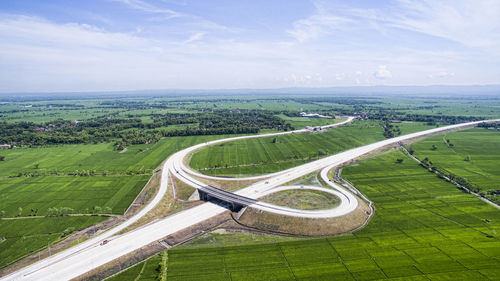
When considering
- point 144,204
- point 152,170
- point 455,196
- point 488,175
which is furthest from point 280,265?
point 488,175

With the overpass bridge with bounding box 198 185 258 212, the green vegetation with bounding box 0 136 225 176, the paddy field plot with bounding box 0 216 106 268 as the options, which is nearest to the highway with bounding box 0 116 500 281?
the overpass bridge with bounding box 198 185 258 212

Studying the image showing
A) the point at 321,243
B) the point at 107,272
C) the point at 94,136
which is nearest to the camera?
the point at 107,272

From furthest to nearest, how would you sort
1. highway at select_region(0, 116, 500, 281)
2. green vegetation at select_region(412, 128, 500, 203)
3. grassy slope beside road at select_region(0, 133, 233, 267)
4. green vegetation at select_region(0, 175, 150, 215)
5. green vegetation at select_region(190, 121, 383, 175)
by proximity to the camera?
green vegetation at select_region(190, 121, 383, 175)
green vegetation at select_region(412, 128, 500, 203)
green vegetation at select_region(0, 175, 150, 215)
grassy slope beside road at select_region(0, 133, 233, 267)
highway at select_region(0, 116, 500, 281)

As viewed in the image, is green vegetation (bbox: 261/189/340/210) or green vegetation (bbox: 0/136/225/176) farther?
green vegetation (bbox: 0/136/225/176)

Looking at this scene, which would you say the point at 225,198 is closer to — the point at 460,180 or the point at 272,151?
the point at 272,151

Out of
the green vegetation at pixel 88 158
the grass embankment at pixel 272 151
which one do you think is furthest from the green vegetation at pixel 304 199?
the green vegetation at pixel 88 158

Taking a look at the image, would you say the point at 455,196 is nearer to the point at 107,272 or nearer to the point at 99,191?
the point at 107,272

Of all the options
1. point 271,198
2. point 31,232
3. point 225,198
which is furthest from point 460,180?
point 31,232

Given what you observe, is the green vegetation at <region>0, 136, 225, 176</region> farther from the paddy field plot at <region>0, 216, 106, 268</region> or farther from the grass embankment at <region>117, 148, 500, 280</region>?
the grass embankment at <region>117, 148, 500, 280</region>
